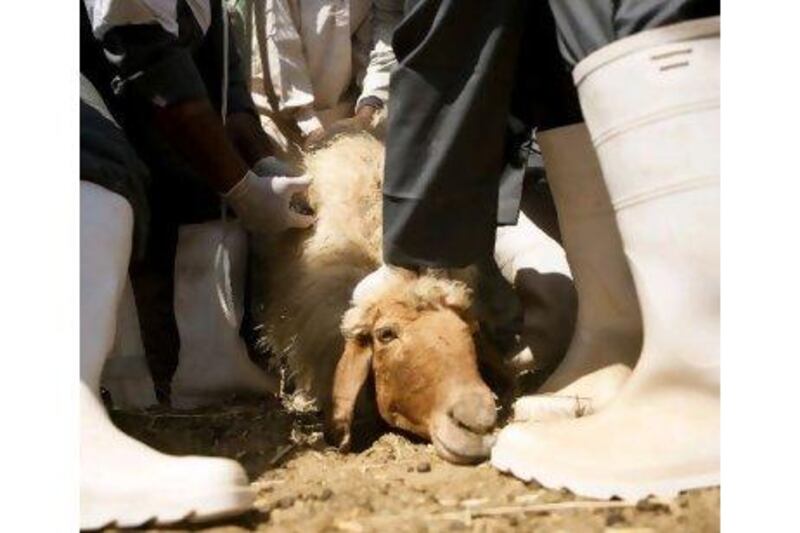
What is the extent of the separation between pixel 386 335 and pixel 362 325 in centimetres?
7

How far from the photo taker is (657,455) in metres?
1.55

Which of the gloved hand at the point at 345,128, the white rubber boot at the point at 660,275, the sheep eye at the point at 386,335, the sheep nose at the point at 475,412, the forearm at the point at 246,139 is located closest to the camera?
the white rubber boot at the point at 660,275

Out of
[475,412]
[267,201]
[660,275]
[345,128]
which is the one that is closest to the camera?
[660,275]

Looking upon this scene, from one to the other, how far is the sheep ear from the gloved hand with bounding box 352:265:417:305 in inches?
3.4

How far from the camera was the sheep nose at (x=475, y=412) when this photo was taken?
77.2 inches

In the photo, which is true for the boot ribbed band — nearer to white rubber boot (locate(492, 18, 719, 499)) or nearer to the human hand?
white rubber boot (locate(492, 18, 719, 499))

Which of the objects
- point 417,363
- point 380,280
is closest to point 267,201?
point 380,280

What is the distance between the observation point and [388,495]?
173 cm

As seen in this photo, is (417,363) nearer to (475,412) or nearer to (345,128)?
(475,412)

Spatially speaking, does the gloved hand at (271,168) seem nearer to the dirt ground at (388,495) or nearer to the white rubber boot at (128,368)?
the white rubber boot at (128,368)

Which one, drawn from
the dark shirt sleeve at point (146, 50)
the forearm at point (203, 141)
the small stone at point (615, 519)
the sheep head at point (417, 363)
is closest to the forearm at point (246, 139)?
the forearm at point (203, 141)

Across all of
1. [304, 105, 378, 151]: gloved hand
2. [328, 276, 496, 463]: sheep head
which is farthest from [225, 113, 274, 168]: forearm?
[328, 276, 496, 463]: sheep head
